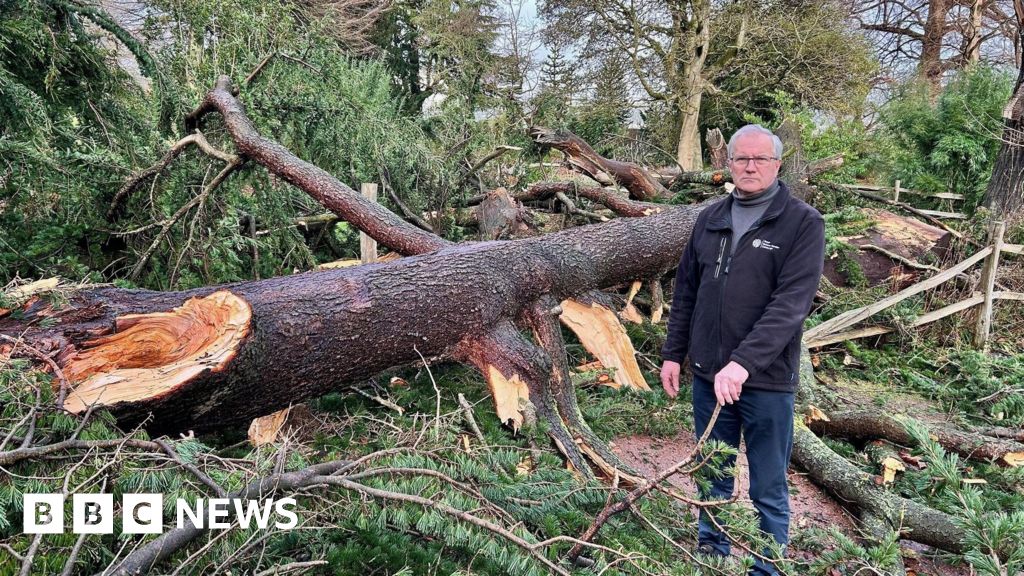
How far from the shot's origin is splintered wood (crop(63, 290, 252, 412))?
1.87 metres

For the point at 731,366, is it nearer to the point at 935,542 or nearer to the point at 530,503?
the point at 530,503

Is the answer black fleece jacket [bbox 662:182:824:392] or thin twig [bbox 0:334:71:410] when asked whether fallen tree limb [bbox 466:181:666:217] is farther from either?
thin twig [bbox 0:334:71:410]

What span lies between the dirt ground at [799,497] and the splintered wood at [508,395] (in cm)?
93

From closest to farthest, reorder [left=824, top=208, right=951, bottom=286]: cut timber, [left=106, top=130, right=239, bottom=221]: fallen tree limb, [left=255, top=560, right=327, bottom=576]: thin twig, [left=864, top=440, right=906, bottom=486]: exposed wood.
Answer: [left=255, top=560, right=327, bottom=576]: thin twig, [left=864, top=440, right=906, bottom=486]: exposed wood, [left=106, top=130, right=239, bottom=221]: fallen tree limb, [left=824, top=208, right=951, bottom=286]: cut timber

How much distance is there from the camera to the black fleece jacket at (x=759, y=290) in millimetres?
1921

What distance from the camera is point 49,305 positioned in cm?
206

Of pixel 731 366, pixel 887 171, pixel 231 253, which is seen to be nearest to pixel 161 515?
pixel 731 366

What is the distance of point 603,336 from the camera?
3551 millimetres

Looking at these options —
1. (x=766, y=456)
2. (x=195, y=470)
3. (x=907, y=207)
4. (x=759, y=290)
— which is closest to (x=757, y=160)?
(x=759, y=290)

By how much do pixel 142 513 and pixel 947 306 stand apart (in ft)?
20.1

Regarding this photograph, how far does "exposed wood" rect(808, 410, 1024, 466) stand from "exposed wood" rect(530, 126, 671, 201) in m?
3.25

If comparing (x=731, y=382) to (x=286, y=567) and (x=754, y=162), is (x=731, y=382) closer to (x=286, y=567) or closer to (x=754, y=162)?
(x=754, y=162)

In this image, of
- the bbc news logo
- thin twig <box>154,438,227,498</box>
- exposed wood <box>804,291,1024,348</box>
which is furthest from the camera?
exposed wood <box>804,291,1024,348</box>

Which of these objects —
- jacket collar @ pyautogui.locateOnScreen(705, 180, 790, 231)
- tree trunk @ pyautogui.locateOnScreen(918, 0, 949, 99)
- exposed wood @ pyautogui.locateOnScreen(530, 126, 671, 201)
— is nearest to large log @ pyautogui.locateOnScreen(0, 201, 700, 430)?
jacket collar @ pyautogui.locateOnScreen(705, 180, 790, 231)
